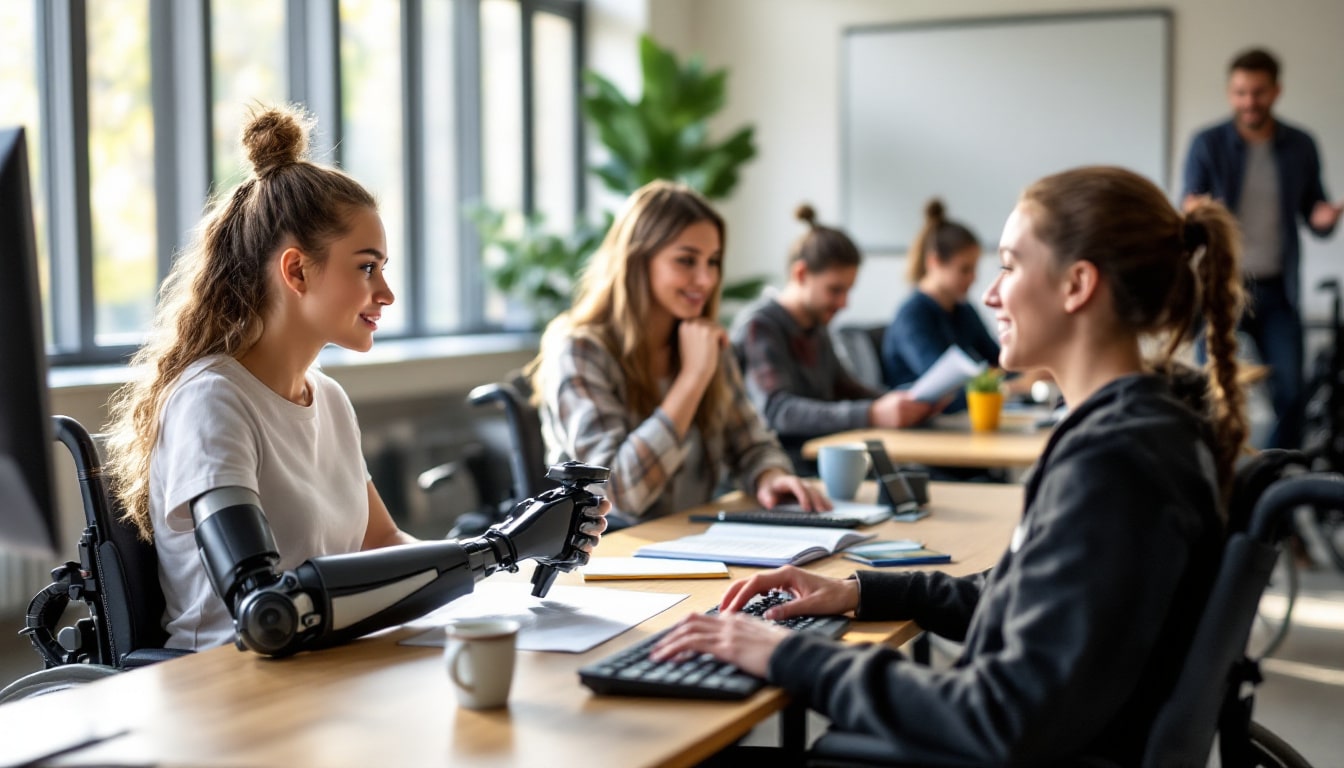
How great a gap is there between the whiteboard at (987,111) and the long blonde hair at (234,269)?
524 centimetres

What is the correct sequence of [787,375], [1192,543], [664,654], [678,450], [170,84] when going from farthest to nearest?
[170,84] < [787,375] < [678,450] < [664,654] < [1192,543]

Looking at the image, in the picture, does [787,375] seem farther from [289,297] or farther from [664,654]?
[664,654]

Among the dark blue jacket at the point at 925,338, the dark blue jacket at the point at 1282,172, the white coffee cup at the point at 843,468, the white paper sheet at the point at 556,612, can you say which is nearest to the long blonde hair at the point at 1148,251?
the white paper sheet at the point at 556,612

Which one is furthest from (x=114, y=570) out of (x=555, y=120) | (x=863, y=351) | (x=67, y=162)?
(x=555, y=120)

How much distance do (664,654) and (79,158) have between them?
132 inches

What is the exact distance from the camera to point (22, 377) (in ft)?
3.19

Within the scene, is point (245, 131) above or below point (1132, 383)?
above

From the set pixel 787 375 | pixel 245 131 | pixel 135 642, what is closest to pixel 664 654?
pixel 135 642

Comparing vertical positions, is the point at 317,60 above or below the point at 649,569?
above

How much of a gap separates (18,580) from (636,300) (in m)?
2.23

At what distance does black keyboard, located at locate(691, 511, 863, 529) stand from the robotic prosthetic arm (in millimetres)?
671

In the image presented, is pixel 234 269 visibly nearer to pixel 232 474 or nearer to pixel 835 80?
pixel 232 474

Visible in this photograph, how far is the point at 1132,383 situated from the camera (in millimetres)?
1260

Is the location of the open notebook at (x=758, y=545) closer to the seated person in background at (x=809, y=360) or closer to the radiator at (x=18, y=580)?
the seated person in background at (x=809, y=360)
